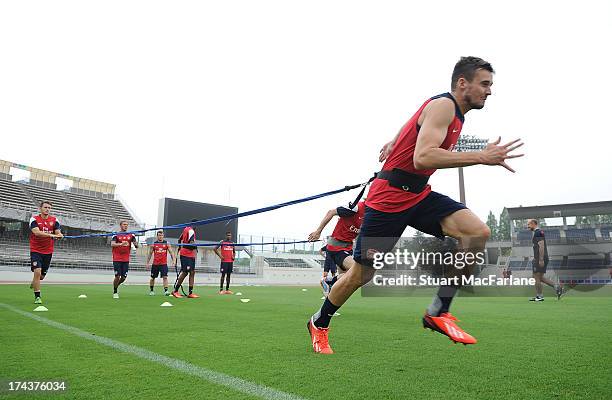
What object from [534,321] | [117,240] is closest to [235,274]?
[117,240]

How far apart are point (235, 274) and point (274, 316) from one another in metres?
28.5

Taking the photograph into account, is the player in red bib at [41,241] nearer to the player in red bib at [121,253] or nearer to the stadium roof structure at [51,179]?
the player in red bib at [121,253]

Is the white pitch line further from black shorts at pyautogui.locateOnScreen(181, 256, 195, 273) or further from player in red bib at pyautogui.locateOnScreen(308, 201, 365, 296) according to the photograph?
black shorts at pyautogui.locateOnScreen(181, 256, 195, 273)

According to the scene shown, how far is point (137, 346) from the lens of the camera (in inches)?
164

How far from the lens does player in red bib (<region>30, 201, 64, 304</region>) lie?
29.0 feet

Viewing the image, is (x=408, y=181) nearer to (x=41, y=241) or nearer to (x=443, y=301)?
(x=443, y=301)

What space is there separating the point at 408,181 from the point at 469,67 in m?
1.01

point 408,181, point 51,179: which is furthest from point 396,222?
point 51,179

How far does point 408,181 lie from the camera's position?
11.4ft

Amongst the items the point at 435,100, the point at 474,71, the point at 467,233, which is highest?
the point at 474,71

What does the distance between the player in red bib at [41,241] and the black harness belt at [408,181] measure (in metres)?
7.73

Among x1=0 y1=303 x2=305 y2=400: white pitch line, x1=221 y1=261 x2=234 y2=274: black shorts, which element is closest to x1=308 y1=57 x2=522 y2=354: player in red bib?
x1=0 y1=303 x2=305 y2=400: white pitch line

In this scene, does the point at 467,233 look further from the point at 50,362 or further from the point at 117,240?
the point at 117,240

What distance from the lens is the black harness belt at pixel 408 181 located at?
347cm
